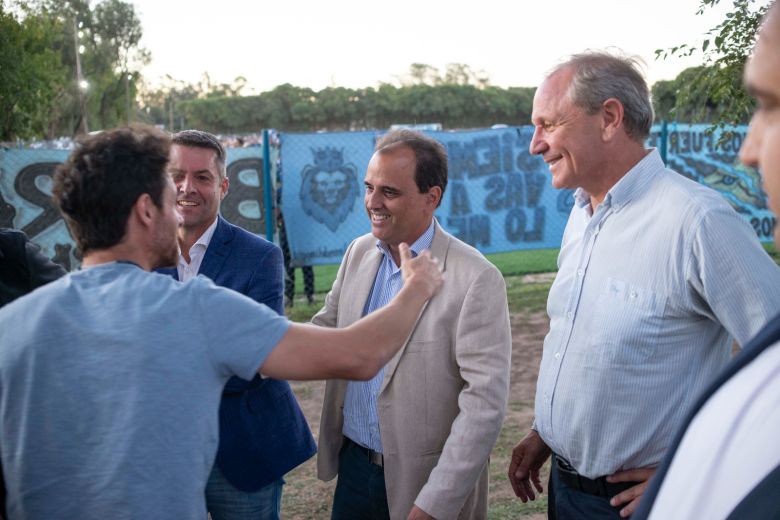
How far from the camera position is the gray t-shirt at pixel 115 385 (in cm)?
167

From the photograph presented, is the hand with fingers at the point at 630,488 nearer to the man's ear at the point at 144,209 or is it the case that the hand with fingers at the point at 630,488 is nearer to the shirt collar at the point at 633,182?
the shirt collar at the point at 633,182

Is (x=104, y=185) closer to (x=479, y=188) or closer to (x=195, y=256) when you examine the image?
(x=195, y=256)

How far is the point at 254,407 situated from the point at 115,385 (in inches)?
43.9

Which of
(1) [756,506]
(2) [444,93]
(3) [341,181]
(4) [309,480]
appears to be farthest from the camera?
(2) [444,93]

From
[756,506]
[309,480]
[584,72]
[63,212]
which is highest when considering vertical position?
[584,72]

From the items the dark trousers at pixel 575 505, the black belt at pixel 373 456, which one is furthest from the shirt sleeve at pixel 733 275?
the black belt at pixel 373 456

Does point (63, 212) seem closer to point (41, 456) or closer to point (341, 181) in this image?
point (41, 456)

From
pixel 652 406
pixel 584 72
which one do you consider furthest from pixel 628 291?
pixel 584 72

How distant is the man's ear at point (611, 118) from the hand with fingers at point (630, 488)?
1.08 m

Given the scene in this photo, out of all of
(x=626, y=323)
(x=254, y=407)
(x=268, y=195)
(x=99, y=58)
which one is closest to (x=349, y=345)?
(x=626, y=323)

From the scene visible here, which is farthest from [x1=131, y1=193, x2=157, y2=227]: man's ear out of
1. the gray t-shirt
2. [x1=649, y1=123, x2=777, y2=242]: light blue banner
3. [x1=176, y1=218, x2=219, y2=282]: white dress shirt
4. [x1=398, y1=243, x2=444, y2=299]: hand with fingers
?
[x1=649, y1=123, x2=777, y2=242]: light blue banner

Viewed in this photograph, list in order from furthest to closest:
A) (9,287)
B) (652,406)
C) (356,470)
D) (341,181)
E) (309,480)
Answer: (341,181), (309,480), (356,470), (9,287), (652,406)

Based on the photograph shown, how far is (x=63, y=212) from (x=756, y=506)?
5.49 feet

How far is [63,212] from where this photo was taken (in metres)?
1.88
